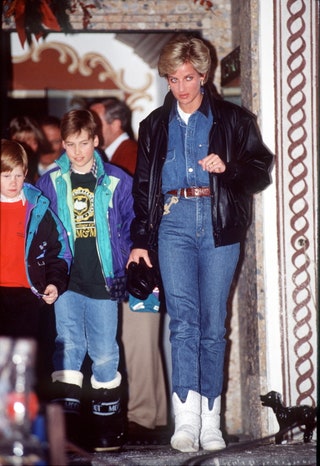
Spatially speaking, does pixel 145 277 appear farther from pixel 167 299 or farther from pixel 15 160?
pixel 15 160

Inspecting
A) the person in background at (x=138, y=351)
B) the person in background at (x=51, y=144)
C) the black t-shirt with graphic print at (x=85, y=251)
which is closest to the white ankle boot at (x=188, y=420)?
the black t-shirt with graphic print at (x=85, y=251)

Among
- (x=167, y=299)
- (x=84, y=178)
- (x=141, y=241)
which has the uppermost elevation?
(x=84, y=178)

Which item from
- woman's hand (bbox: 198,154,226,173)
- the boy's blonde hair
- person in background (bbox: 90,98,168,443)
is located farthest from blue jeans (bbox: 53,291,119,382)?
person in background (bbox: 90,98,168,443)

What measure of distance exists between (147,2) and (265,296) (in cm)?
221

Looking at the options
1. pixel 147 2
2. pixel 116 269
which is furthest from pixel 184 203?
pixel 147 2

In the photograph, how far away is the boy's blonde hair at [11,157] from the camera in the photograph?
13.5 ft

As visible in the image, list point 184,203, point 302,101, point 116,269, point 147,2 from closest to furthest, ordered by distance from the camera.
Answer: point 184,203 → point 116,269 → point 302,101 → point 147,2

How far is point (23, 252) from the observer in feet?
13.8

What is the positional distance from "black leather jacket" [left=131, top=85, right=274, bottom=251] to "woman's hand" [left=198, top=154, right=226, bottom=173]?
0.10m

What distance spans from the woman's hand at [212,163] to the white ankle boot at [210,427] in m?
1.20

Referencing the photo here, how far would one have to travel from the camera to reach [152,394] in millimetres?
5699

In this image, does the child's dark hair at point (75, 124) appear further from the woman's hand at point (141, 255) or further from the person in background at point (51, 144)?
the person in background at point (51, 144)

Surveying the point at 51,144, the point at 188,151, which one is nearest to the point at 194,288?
the point at 188,151

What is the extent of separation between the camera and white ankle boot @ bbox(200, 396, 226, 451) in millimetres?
4047
